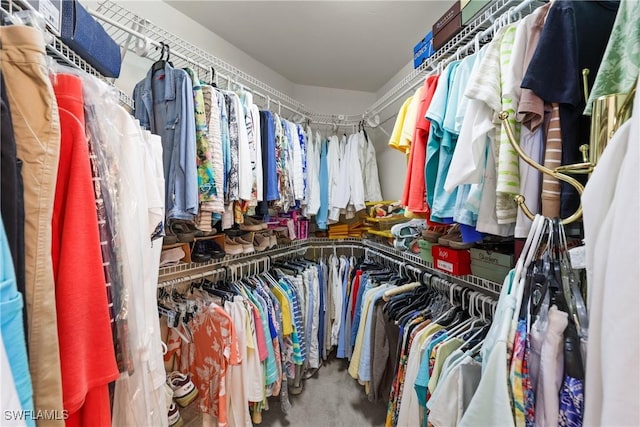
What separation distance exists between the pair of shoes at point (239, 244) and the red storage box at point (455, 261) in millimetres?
1077

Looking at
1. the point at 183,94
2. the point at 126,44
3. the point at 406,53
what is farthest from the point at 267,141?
the point at 406,53

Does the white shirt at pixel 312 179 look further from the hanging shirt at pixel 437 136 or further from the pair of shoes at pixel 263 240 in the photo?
the hanging shirt at pixel 437 136

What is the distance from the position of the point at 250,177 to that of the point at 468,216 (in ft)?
3.13

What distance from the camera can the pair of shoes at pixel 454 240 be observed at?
111 cm

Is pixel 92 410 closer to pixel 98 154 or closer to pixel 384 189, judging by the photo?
Result: pixel 98 154

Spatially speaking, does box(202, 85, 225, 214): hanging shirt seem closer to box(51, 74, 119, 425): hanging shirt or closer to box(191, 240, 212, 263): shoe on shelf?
box(191, 240, 212, 263): shoe on shelf

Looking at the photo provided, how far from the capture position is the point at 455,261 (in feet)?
3.59

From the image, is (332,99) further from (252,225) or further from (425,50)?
(252,225)

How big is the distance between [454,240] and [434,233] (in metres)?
0.17

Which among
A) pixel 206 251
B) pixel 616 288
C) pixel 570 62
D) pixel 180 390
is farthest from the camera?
pixel 206 251

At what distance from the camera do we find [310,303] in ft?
6.34

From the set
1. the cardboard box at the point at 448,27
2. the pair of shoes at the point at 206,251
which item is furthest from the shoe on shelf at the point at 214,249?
the cardboard box at the point at 448,27

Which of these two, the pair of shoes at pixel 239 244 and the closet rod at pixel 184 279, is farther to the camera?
the pair of shoes at pixel 239 244

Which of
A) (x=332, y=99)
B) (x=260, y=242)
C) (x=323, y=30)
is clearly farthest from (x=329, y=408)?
(x=332, y=99)
